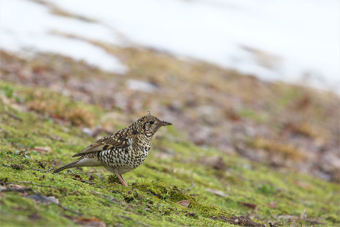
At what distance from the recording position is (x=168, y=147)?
493 inches

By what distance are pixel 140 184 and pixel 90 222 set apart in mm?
2127

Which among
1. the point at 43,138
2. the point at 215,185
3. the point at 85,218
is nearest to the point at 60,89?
the point at 43,138

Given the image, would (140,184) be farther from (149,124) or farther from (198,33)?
(198,33)

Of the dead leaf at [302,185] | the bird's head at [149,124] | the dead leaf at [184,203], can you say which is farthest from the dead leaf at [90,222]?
the dead leaf at [302,185]

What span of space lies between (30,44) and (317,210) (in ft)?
60.9

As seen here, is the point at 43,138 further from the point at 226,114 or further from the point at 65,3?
the point at 65,3

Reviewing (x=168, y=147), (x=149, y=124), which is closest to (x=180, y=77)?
(x=168, y=147)

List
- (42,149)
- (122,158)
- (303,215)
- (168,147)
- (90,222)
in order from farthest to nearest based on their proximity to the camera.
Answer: (168,147) → (303,215) → (42,149) → (122,158) → (90,222)

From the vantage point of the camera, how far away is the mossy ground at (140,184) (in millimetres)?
4496

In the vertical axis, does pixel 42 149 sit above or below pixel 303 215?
below

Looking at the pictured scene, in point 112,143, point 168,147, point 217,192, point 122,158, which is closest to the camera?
point 122,158

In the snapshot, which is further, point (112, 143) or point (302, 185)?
point (302, 185)

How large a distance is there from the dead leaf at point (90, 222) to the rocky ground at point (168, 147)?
1 cm

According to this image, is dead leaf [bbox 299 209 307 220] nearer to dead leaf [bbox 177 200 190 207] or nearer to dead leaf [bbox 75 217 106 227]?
dead leaf [bbox 177 200 190 207]
